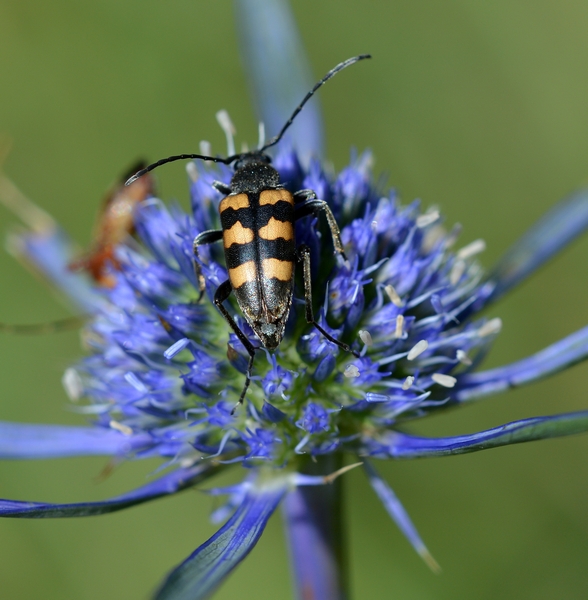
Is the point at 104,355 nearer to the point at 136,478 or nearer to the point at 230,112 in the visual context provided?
the point at 136,478

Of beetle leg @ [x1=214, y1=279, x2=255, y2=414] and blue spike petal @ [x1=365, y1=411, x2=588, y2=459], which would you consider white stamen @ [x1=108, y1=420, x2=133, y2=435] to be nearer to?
beetle leg @ [x1=214, y1=279, x2=255, y2=414]

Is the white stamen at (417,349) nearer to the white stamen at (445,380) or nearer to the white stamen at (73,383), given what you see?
the white stamen at (445,380)

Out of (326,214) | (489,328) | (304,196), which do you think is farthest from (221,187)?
(489,328)

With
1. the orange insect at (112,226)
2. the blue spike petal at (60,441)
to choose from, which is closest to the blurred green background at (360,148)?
the blue spike petal at (60,441)

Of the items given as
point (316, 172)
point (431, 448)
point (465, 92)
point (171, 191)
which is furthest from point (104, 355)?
point (465, 92)

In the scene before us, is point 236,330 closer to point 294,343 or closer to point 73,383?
point 294,343

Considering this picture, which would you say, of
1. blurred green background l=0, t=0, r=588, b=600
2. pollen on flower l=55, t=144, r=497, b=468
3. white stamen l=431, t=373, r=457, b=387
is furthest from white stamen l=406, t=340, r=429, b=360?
blurred green background l=0, t=0, r=588, b=600

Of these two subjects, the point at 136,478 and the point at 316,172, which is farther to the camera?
the point at 136,478
